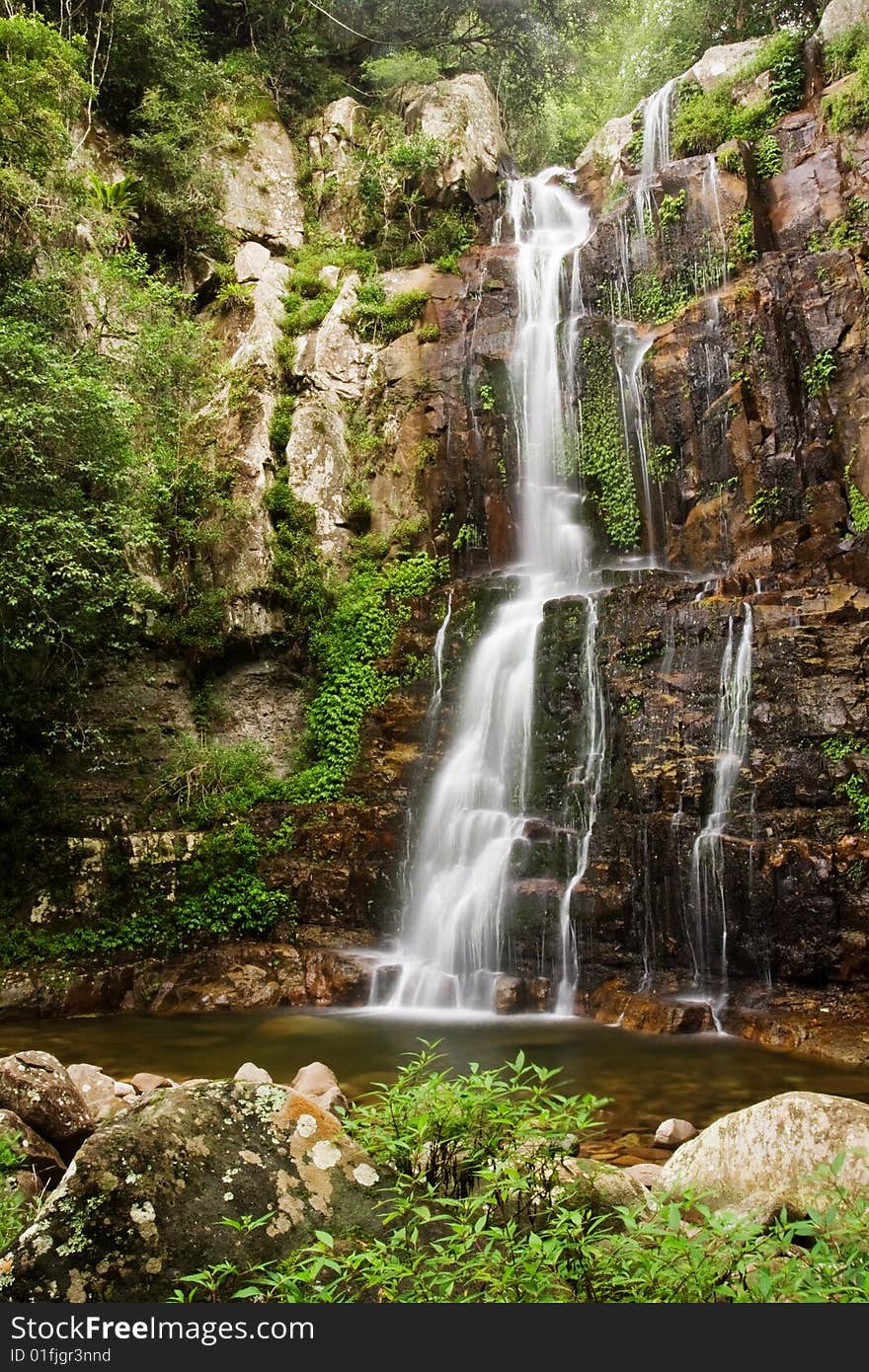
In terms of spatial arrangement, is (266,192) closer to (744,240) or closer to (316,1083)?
(744,240)

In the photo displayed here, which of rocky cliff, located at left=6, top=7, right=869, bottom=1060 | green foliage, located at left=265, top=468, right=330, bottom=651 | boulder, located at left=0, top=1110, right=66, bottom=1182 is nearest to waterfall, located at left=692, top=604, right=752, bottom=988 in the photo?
rocky cliff, located at left=6, top=7, right=869, bottom=1060

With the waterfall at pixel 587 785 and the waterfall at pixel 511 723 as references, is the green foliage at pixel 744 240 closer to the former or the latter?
the waterfall at pixel 511 723

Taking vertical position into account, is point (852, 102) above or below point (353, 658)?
above

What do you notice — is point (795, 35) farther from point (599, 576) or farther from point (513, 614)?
point (513, 614)

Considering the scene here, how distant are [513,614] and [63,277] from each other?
8.73 m

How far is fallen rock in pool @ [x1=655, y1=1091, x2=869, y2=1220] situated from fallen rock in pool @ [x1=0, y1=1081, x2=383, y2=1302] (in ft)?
6.15

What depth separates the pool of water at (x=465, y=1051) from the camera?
6.80 metres

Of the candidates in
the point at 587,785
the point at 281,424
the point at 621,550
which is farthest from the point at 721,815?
the point at 281,424

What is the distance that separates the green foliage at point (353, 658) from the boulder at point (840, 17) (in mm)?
13414

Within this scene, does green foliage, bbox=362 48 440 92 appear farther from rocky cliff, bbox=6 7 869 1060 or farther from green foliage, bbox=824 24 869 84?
green foliage, bbox=824 24 869 84

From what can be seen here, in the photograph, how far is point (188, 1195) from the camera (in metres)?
2.73

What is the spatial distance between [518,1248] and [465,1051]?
5953 millimetres

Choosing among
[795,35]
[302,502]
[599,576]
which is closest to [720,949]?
[599,576]

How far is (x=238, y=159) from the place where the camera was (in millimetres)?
20531
